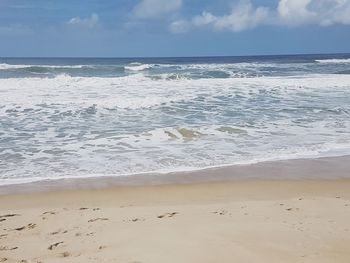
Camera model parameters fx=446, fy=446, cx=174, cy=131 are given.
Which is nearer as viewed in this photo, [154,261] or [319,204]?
[154,261]

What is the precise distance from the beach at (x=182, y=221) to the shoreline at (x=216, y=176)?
0.04 metres

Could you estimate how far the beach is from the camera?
353 centimetres

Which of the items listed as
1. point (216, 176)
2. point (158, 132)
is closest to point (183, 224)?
point (216, 176)

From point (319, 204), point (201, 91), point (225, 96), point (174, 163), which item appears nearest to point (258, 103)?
point (225, 96)

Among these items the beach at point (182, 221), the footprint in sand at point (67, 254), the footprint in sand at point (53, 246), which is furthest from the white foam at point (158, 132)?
the footprint in sand at point (67, 254)

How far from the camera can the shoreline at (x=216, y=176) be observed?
6102mm

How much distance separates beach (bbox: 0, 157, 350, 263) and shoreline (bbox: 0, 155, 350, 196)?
0.15 ft

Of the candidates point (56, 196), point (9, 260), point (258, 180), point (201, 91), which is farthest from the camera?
point (201, 91)

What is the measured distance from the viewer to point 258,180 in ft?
20.9

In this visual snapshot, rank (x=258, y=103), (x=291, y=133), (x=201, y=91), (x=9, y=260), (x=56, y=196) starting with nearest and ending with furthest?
1. (x=9, y=260)
2. (x=56, y=196)
3. (x=291, y=133)
4. (x=258, y=103)
5. (x=201, y=91)

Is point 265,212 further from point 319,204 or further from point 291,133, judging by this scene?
point 291,133

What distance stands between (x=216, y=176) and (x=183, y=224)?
2.39m

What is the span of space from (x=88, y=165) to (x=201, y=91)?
11571mm

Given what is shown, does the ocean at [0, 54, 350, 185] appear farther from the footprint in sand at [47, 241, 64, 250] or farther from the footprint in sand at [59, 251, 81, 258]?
the footprint in sand at [59, 251, 81, 258]
